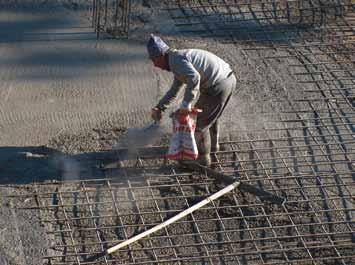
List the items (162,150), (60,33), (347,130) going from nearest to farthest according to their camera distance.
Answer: (162,150)
(347,130)
(60,33)

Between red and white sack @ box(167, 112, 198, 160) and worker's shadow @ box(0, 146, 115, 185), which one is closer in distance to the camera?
red and white sack @ box(167, 112, 198, 160)

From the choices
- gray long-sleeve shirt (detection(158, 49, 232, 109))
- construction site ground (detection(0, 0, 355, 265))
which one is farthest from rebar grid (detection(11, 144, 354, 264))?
gray long-sleeve shirt (detection(158, 49, 232, 109))

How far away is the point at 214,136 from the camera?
894 cm

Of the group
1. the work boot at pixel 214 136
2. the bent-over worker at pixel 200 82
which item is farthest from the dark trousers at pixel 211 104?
the work boot at pixel 214 136

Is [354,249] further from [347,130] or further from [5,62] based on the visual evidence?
[5,62]

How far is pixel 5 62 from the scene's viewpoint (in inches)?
408

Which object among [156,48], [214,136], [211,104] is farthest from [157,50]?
[214,136]

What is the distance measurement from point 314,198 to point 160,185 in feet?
4.85

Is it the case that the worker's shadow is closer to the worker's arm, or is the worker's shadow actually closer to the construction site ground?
the construction site ground

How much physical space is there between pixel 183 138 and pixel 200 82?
1.83 feet

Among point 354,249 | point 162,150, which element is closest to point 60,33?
point 162,150

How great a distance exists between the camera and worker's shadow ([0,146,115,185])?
27.9ft

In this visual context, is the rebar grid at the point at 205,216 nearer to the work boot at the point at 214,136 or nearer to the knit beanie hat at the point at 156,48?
the work boot at the point at 214,136

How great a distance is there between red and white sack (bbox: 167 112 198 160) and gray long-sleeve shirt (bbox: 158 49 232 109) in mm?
160
